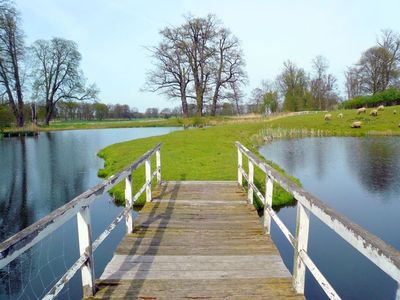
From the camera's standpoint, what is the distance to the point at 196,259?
13.7 feet

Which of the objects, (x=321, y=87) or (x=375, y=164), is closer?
(x=375, y=164)

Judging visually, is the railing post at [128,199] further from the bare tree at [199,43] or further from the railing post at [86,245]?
the bare tree at [199,43]

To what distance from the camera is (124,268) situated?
12.8 ft

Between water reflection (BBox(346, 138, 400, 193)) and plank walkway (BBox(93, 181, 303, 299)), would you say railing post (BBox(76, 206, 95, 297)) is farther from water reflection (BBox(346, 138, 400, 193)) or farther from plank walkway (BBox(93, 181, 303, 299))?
water reflection (BBox(346, 138, 400, 193))

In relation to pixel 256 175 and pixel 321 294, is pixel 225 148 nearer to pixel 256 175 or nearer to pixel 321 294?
pixel 256 175

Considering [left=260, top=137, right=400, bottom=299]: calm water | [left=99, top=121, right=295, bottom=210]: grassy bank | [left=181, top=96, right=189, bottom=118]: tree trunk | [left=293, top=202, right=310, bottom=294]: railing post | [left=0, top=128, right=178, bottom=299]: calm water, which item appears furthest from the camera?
[left=181, top=96, right=189, bottom=118]: tree trunk

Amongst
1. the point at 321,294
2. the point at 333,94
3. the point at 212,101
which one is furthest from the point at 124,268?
the point at 333,94

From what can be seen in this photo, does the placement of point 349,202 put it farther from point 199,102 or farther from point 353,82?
point 353,82

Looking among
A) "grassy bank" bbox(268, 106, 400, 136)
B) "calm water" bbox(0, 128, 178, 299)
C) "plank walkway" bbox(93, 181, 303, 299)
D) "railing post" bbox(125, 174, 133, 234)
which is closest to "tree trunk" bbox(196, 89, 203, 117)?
"grassy bank" bbox(268, 106, 400, 136)

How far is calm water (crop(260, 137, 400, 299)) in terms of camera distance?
5.74 meters

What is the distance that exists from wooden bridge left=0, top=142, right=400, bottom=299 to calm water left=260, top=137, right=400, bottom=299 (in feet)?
6.30

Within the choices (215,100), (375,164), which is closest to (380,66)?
(215,100)

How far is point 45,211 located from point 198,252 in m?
7.45

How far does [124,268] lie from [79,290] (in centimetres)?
221
